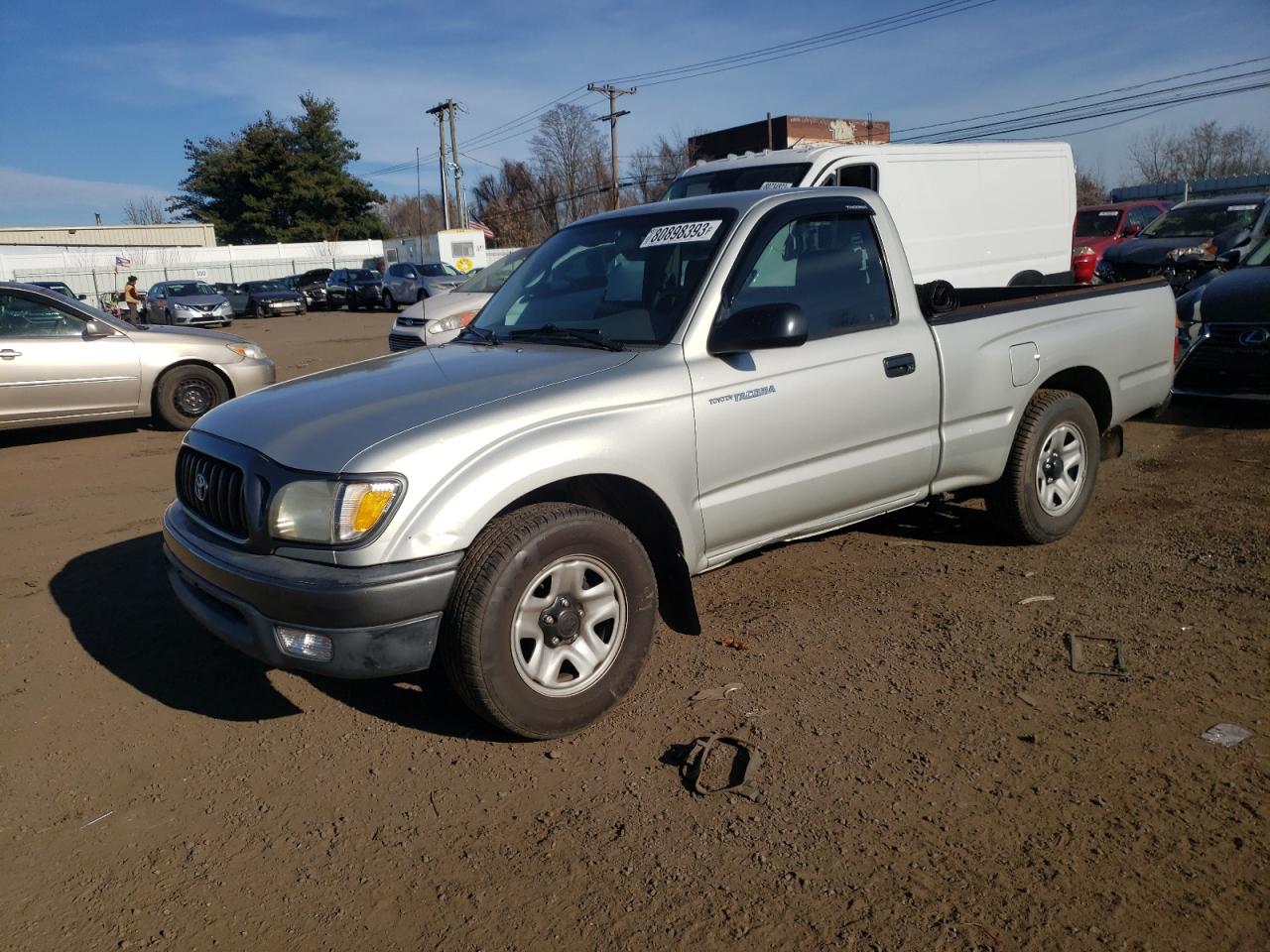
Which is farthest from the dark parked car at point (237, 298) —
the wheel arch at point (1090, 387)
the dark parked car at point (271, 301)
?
the wheel arch at point (1090, 387)

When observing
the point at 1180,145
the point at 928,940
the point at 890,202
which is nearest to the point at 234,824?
the point at 928,940

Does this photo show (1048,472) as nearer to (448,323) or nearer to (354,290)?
(448,323)

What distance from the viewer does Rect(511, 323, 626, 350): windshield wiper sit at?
12.5 feet

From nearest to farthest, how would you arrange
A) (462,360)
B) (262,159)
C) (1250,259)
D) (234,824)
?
(234,824)
(462,360)
(1250,259)
(262,159)

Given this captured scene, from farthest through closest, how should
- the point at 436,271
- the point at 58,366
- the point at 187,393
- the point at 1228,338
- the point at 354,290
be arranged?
the point at 354,290 < the point at 436,271 < the point at 187,393 < the point at 58,366 < the point at 1228,338

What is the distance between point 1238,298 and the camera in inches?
Answer: 296

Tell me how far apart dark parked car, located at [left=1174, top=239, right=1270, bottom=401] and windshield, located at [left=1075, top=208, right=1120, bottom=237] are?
11535 millimetres

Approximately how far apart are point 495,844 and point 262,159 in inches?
2634

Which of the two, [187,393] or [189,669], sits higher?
[187,393]

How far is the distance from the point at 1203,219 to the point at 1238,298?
8.76 meters

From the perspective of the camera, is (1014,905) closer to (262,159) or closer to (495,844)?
(495,844)

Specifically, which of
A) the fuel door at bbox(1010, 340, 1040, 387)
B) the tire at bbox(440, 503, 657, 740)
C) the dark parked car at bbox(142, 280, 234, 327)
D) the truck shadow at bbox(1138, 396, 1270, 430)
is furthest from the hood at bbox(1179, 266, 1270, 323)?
the dark parked car at bbox(142, 280, 234, 327)

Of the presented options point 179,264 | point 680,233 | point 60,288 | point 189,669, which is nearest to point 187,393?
point 189,669

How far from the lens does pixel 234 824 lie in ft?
9.77
